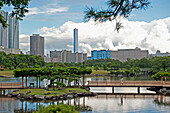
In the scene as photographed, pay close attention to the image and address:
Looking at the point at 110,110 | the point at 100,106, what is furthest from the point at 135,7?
the point at 100,106

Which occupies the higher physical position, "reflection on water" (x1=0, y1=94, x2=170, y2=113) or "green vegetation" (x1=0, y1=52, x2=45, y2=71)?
"green vegetation" (x1=0, y1=52, x2=45, y2=71)

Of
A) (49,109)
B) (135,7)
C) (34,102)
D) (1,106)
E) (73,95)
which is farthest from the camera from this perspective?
(73,95)

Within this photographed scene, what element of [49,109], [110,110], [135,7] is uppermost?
[135,7]

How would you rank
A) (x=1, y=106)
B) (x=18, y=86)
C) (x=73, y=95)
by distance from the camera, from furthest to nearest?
1. (x=18, y=86)
2. (x=73, y=95)
3. (x=1, y=106)

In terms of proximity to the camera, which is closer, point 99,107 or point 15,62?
point 99,107

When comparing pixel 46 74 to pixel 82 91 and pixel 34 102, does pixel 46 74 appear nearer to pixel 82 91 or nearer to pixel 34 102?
pixel 82 91

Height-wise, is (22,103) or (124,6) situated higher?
(124,6)

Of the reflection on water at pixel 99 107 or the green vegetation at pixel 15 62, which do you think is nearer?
the reflection on water at pixel 99 107

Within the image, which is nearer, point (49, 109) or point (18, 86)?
point (49, 109)

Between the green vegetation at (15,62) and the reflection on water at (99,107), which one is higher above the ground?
the green vegetation at (15,62)

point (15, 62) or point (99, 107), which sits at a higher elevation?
point (15, 62)

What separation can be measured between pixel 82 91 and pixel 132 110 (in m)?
9.21

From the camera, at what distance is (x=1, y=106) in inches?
797

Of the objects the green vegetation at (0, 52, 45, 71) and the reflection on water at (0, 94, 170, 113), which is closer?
the reflection on water at (0, 94, 170, 113)
